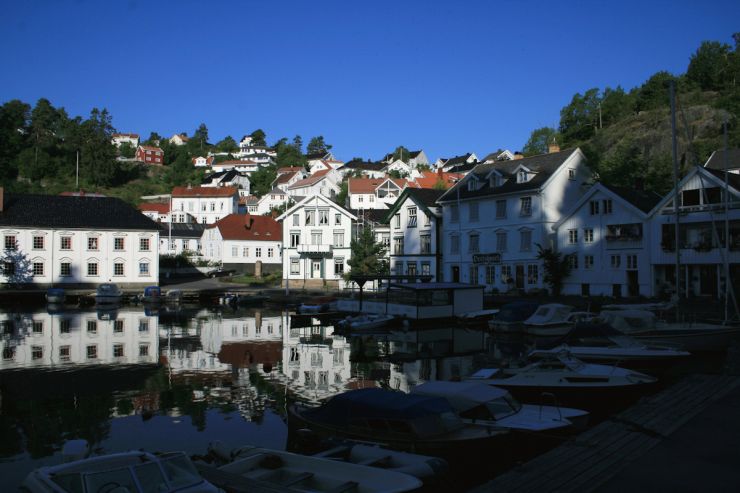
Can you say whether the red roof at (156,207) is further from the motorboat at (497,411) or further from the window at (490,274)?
the motorboat at (497,411)

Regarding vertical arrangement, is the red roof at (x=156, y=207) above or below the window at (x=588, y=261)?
above

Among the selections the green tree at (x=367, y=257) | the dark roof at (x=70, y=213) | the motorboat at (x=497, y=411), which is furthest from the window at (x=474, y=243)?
the motorboat at (x=497, y=411)

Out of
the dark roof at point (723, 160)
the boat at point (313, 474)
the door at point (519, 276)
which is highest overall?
the dark roof at point (723, 160)

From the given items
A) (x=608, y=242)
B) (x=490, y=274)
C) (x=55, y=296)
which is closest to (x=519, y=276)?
(x=490, y=274)

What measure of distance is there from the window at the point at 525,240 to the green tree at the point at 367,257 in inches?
589

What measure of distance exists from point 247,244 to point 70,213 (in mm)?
28694

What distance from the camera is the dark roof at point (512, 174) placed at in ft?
196

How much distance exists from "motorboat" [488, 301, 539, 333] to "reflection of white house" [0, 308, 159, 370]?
856 inches

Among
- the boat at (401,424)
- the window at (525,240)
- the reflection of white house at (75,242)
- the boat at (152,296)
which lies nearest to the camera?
the boat at (401,424)

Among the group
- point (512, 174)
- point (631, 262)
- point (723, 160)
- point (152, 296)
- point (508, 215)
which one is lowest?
point (152, 296)

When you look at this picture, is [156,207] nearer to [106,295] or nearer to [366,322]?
[106,295]

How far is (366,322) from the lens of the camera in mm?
44062

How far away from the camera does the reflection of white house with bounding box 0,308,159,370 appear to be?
3209 centimetres

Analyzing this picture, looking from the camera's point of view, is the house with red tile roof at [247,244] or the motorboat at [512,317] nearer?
the motorboat at [512,317]
